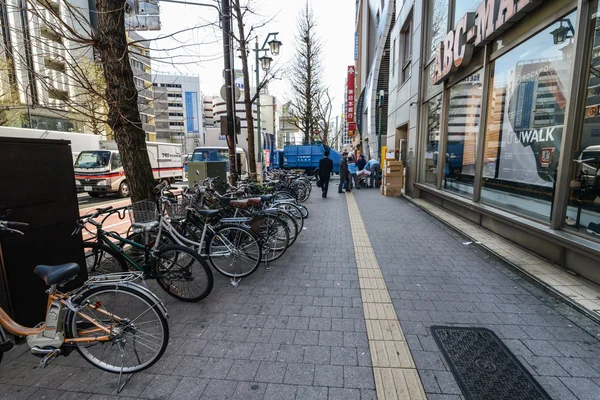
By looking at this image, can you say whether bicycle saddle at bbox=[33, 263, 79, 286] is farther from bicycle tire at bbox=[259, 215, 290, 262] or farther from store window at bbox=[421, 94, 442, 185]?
store window at bbox=[421, 94, 442, 185]

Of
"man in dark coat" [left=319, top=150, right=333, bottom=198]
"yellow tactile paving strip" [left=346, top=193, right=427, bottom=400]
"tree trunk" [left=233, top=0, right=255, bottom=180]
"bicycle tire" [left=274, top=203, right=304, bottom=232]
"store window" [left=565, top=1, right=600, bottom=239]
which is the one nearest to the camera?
"yellow tactile paving strip" [left=346, top=193, right=427, bottom=400]

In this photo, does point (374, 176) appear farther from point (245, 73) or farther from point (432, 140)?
point (245, 73)

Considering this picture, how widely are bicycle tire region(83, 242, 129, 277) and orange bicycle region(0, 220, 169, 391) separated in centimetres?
119

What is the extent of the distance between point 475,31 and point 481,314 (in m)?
5.88

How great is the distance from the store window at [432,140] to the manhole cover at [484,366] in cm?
716

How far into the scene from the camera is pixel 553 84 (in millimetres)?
4957

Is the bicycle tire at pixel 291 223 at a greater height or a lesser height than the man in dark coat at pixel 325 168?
lesser

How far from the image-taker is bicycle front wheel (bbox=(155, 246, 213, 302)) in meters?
3.44

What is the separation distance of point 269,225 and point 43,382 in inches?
120

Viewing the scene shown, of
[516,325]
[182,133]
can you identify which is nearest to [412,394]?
[516,325]

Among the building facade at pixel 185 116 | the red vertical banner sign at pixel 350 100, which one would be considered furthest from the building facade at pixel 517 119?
the building facade at pixel 185 116

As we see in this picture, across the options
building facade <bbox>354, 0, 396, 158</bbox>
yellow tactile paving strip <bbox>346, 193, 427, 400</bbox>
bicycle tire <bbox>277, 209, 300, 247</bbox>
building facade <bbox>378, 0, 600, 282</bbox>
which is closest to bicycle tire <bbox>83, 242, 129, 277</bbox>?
bicycle tire <bbox>277, 209, 300, 247</bbox>

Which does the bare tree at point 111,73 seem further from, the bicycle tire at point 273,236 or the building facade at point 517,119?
the building facade at point 517,119

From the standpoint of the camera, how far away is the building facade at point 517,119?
13.2 feet
